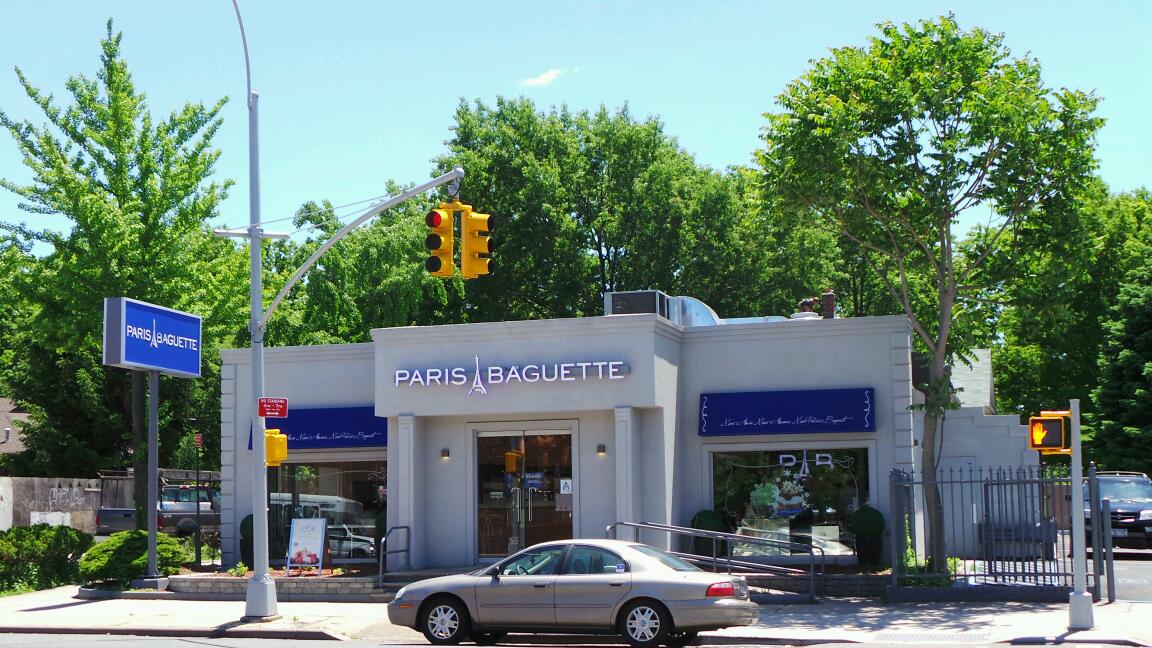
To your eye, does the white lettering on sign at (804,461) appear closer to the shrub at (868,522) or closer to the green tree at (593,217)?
the shrub at (868,522)

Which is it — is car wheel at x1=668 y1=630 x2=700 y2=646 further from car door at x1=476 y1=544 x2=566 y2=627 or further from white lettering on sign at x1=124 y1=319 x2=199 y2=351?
white lettering on sign at x1=124 y1=319 x2=199 y2=351

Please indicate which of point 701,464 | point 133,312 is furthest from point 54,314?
point 701,464

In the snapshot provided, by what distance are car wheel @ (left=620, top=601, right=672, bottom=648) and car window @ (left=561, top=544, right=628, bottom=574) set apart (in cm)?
56

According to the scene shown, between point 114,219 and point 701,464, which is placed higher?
point 114,219

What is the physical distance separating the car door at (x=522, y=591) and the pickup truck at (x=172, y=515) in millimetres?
21541

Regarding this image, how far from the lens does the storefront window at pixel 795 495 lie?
22.5 meters

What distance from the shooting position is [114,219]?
89.9 ft

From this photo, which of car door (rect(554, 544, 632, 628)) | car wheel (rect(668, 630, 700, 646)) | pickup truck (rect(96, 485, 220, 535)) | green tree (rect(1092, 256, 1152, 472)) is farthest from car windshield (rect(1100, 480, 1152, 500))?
pickup truck (rect(96, 485, 220, 535))

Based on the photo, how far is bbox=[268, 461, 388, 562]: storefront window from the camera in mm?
24859

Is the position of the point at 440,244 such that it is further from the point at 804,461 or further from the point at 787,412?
the point at 804,461

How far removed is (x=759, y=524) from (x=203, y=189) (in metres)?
16.2

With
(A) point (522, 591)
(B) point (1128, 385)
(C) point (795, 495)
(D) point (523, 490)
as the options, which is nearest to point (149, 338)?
(D) point (523, 490)

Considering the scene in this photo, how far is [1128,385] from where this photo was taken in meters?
45.1

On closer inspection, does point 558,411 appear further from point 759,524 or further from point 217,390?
point 217,390
